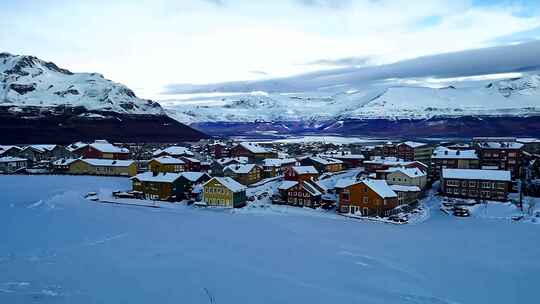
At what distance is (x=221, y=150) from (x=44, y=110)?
31.1 metres

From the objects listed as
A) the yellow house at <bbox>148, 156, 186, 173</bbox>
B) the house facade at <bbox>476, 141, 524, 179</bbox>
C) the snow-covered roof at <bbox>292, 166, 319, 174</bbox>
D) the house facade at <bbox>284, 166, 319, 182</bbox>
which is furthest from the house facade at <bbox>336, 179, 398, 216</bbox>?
the yellow house at <bbox>148, 156, 186, 173</bbox>

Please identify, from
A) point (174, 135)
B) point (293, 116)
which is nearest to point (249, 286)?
point (174, 135)

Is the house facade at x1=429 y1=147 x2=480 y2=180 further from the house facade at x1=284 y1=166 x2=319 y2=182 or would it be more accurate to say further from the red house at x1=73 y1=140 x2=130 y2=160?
the red house at x1=73 y1=140 x2=130 y2=160

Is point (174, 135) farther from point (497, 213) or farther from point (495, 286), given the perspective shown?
point (495, 286)

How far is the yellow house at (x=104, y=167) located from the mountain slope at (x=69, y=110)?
66.1 feet

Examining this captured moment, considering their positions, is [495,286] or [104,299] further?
[495,286]

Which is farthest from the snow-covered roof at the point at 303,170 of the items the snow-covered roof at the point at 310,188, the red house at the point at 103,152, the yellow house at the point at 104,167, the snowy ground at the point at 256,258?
the red house at the point at 103,152

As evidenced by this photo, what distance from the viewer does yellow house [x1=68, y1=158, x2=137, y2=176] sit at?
26344mm

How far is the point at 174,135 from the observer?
5669 cm

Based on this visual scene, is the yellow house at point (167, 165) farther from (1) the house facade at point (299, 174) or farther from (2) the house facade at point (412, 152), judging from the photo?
(2) the house facade at point (412, 152)

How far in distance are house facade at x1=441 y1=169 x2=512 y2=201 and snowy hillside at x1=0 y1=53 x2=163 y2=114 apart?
169 ft

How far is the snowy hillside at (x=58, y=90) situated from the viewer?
61863 mm

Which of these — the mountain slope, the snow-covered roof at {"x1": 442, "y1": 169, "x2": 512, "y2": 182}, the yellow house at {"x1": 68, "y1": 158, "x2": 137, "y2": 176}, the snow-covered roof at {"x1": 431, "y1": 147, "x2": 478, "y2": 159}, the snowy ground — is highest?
the mountain slope

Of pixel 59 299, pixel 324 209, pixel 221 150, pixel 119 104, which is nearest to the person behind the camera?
pixel 59 299
